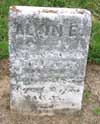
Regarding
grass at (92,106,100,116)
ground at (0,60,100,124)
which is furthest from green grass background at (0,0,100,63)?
grass at (92,106,100,116)

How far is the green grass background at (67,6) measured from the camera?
5.91 m

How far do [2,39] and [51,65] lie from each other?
74.0 inches

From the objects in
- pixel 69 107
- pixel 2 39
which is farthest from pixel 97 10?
pixel 69 107

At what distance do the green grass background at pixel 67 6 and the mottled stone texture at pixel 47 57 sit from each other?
1260 mm

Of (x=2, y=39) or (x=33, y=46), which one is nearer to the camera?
(x=33, y=46)

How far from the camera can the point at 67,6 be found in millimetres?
7230

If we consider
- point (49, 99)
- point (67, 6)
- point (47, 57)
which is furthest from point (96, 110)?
point (67, 6)

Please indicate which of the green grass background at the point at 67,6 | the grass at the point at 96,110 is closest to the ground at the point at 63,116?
the grass at the point at 96,110

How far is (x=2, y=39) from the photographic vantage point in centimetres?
616

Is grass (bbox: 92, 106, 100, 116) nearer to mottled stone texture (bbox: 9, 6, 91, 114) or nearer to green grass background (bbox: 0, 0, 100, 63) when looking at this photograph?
mottled stone texture (bbox: 9, 6, 91, 114)

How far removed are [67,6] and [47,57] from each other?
9.85 ft

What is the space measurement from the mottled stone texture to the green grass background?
1.26m

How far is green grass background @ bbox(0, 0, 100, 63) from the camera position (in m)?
5.91

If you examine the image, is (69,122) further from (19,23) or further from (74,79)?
(19,23)
